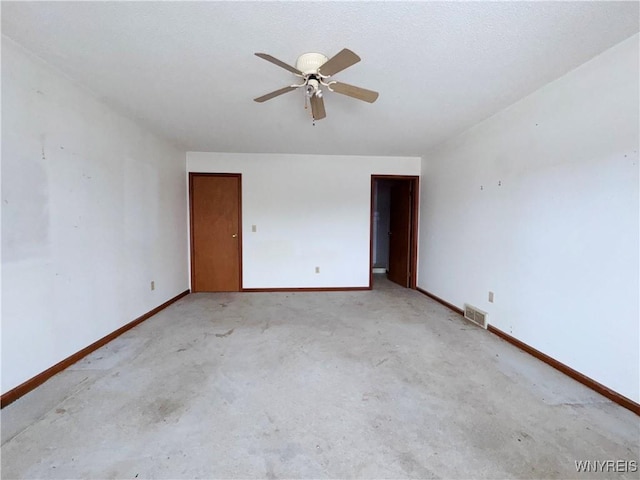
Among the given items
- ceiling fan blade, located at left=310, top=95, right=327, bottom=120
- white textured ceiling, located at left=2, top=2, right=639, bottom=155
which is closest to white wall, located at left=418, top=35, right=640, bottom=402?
white textured ceiling, located at left=2, top=2, right=639, bottom=155

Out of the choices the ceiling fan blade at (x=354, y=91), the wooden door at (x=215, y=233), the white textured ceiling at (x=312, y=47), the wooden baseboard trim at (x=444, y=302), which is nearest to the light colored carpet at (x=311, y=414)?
the wooden baseboard trim at (x=444, y=302)

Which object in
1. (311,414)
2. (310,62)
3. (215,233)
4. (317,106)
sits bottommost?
(311,414)

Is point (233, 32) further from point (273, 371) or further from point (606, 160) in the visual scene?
point (606, 160)

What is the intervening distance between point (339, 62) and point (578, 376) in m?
2.64

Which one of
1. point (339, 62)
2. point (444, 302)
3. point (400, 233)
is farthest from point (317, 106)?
point (400, 233)

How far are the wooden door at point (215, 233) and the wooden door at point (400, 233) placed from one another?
2.80 meters

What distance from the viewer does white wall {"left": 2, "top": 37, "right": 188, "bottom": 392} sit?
5.77ft

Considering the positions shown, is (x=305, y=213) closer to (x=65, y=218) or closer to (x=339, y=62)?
(x=65, y=218)

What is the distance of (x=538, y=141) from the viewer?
7.73 feet

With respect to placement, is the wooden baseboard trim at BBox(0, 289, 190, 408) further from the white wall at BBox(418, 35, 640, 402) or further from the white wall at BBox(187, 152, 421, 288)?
the white wall at BBox(418, 35, 640, 402)

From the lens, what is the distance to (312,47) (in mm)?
1704

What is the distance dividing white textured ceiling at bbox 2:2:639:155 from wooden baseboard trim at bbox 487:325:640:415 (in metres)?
2.16

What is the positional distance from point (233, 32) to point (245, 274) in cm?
350

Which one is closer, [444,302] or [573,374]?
[573,374]
